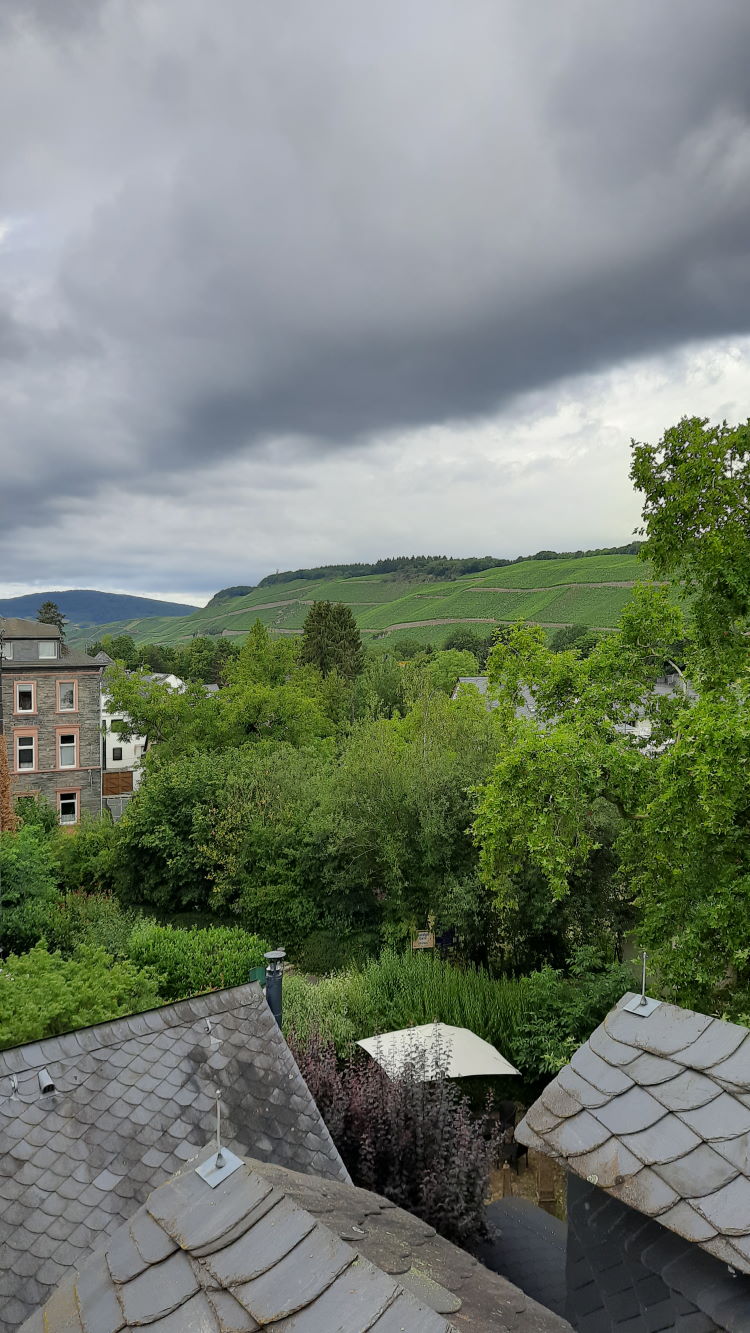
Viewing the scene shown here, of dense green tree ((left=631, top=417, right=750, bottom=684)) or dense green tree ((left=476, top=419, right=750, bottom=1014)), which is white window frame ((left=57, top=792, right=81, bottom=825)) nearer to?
dense green tree ((left=476, top=419, right=750, bottom=1014))

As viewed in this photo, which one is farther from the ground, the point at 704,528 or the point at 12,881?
the point at 704,528

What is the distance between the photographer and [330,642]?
5425 centimetres

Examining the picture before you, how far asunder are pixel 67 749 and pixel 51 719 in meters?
1.51

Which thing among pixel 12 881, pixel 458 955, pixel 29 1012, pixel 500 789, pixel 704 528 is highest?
pixel 704 528

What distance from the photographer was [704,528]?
Answer: 35.8 ft

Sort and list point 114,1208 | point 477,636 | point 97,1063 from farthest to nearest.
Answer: point 477,636
point 97,1063
point 114,1208

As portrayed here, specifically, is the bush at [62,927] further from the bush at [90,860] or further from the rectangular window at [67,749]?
the rectangular window at [67,749]

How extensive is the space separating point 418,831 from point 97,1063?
1241cm

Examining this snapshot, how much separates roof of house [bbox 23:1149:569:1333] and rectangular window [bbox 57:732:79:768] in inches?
1305

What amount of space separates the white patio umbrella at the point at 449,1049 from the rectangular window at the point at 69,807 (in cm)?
2597

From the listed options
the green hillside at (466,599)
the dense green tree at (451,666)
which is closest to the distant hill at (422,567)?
the green hillside at (466,599)

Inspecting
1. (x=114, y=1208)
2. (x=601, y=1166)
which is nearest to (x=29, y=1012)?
(x=114, y=1208)

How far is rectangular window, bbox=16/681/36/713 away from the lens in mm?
32075

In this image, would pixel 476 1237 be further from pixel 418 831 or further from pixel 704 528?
pixel 418 831
